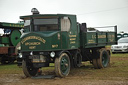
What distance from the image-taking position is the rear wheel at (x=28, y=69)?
31.3ft

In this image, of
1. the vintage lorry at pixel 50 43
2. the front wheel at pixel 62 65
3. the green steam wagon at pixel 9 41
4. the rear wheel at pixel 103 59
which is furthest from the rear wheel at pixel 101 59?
the green steam wagon at pixel 9 41

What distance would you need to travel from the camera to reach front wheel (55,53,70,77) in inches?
344

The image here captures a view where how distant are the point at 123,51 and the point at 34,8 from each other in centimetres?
1375

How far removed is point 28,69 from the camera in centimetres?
975

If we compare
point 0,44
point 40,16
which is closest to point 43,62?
point 40,16

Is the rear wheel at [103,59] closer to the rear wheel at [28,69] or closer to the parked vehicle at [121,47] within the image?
the rear wheel at [28,69]

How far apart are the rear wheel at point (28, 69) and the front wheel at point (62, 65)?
1.58m

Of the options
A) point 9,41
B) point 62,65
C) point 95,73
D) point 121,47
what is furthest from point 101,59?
point 121,47

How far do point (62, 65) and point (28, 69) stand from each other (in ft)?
5.49

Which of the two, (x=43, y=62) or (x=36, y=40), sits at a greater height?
(x=36, y=40)

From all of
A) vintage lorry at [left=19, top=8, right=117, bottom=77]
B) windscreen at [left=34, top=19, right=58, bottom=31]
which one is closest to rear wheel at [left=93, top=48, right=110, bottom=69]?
vintage lorry at [left=19, top=8, right=117, bottom=77]

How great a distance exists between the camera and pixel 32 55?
917 cm

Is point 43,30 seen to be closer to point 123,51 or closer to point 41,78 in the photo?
point 41,78

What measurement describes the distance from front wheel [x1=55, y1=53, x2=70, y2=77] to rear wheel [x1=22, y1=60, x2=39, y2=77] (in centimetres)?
158
